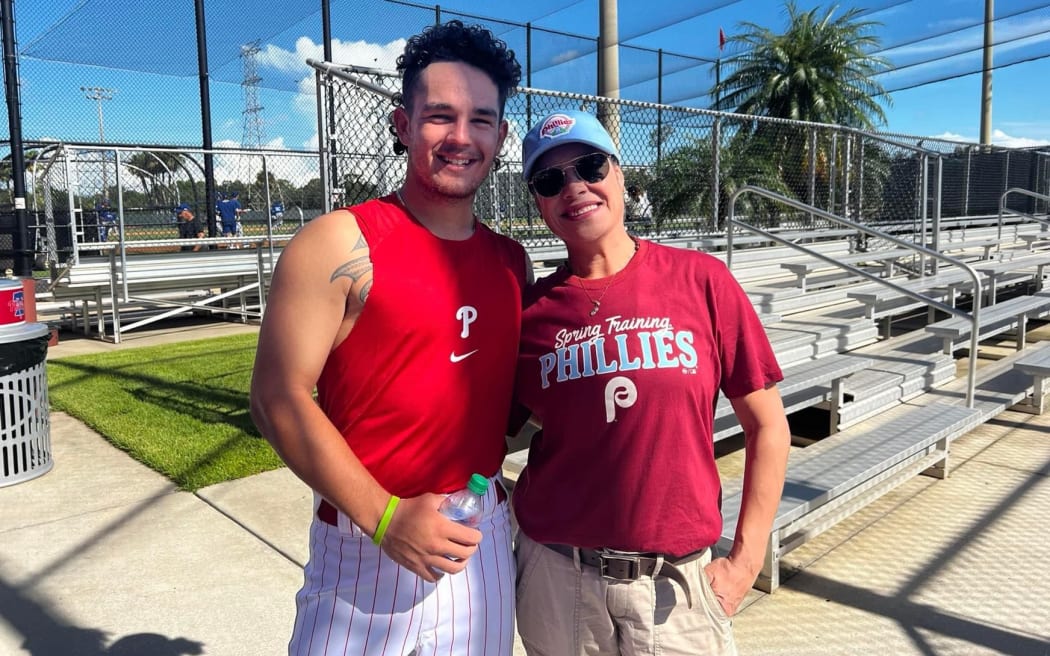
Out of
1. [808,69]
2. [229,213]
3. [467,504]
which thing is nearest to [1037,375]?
[467,504]

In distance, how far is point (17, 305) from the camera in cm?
452

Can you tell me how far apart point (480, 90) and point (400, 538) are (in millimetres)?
840

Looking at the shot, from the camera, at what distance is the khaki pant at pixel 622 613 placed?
1536 mm

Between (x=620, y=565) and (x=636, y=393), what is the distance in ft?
1.12

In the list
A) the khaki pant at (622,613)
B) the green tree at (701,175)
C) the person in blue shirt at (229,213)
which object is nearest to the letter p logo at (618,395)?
the khaki pant at (622,613)

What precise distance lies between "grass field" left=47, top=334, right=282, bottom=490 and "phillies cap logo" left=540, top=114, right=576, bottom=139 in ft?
11.9

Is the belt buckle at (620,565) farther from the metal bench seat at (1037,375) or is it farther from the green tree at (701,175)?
the green tree at (701,175)

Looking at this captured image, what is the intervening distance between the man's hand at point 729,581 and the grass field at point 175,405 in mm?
3676

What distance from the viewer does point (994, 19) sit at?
45.5 ft

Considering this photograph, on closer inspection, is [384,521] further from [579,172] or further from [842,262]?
[842,262]

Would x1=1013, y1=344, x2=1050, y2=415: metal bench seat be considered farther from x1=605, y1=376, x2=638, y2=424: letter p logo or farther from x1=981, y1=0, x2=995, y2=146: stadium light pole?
x1=981, y1=0, x2=995, y2=146: stadium light pole

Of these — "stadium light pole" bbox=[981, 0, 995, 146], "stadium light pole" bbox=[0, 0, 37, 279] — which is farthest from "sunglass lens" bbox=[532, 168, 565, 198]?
"stadium light pole" bbox=[981, 0, 995, 146]

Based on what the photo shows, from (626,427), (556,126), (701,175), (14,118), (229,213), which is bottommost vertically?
(626,427)

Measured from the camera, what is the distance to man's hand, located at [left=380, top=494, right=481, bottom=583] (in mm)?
1277
